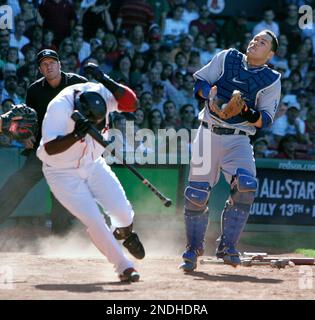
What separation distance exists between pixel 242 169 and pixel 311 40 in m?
8.40

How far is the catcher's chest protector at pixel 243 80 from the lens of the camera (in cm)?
775

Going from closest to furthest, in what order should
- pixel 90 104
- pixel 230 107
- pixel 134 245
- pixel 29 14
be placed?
pixel 90 104 < pixel 134 245 < pixel 230 107 < pixel 29 14

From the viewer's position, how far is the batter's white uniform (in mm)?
6625

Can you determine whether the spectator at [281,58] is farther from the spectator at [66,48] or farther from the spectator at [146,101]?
the spectator at [66,48]

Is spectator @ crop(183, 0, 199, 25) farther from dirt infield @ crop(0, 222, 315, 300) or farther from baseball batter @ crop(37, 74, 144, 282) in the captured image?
baseball batter @ crop(37, 74, 144, 282)

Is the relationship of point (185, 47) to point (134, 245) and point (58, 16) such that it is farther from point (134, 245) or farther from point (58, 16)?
point (134, 245)

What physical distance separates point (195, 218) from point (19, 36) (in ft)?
20.2

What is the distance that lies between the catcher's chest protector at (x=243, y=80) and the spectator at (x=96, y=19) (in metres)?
6.17

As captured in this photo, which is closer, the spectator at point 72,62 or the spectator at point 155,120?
the spectator at point 155,120

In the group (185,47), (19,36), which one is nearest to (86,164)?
(19,36)

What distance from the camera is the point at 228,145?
7.84 meters

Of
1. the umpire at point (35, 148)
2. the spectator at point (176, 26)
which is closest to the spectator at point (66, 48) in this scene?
the spectator at point (176, 26)

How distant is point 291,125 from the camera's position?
14.2 meters

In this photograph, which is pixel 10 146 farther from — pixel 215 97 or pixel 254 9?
pixel 254 9
